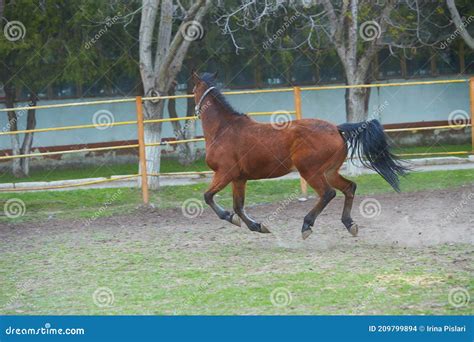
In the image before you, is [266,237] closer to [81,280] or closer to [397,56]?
[81,280]

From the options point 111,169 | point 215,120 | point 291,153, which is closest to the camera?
point 291,153

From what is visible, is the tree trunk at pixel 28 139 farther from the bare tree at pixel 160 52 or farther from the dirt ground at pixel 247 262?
the dirt ground at pixel 247 262

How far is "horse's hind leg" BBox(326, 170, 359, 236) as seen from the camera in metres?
9.45

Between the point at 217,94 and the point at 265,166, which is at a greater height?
the point at 217,94

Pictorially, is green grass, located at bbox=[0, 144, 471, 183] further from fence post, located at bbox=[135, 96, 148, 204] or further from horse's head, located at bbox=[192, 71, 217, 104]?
horse's head, located at bbox=[192, 71, 217, 104]

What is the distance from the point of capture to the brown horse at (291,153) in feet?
30.4

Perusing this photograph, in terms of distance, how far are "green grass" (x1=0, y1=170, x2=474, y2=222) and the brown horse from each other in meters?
3.62

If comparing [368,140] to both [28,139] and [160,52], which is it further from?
[28,139]

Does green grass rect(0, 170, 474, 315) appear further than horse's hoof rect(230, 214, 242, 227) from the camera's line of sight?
No

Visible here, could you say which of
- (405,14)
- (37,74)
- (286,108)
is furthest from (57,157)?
(405,14)

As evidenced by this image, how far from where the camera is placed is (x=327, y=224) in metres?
10.6

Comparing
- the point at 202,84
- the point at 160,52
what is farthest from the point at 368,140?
the point at 160,52

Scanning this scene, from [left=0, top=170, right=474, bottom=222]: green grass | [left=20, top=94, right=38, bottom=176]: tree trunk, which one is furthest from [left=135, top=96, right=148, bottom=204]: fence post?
[left=20, top=94, right=38, bottom=176]: tree trunk

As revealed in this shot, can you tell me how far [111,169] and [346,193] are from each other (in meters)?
11.7
